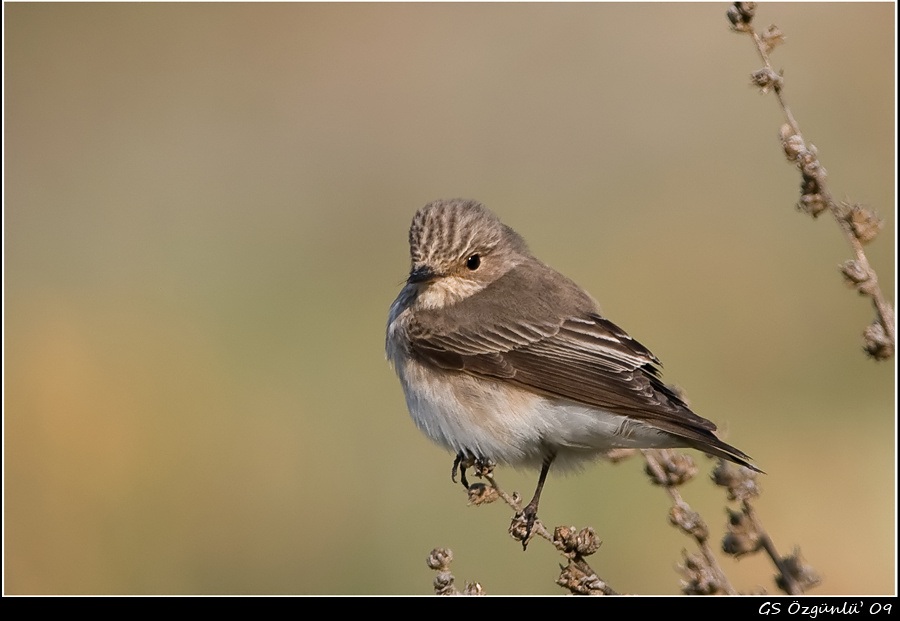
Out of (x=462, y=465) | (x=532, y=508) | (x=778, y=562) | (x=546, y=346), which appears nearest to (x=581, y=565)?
(x=778, y=562)

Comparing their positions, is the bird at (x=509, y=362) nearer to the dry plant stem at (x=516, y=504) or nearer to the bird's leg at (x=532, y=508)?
the bird's leg at (x=532, y=508)

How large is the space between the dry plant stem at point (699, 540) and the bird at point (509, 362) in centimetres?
43

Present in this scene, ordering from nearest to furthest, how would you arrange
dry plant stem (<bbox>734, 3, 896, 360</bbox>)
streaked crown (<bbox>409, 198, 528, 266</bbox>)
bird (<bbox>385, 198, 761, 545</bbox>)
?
dry plant stem (<bbox>734, 3, 896, 360</bbox>) < bird (<bbox>385, 198, 761, 545</bbox>) < streaked crown (<bbox>409, 198, 528, 266</bbox>)

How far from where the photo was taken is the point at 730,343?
29.6 ft

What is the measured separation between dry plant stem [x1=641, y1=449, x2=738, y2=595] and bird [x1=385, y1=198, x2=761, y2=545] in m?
0.43

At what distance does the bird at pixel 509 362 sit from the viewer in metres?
4.86

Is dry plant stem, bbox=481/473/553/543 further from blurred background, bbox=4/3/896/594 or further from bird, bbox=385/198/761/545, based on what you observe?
blurred background, bbox=4/3/896/594

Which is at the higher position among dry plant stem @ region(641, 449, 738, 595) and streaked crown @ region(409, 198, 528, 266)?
streaked crown @ region(409, 198, 528, 266)

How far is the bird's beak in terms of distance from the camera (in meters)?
5.37

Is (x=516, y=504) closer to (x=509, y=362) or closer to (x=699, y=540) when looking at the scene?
(x=699, y=540)

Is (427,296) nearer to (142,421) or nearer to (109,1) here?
(142,421)

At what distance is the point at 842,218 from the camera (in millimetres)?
3312

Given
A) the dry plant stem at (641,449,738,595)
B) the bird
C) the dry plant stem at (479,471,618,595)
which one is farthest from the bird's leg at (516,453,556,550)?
the dry plant stem at (641,449,738,595)

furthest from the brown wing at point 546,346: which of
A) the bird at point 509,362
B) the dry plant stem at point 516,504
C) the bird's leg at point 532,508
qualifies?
the dry plant stem at point 516,504
